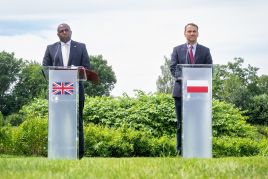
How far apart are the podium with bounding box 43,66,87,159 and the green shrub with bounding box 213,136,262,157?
9328mm

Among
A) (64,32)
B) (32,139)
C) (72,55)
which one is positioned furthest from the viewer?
(32,139)

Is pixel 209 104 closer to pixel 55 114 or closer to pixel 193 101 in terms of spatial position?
pixel 193 101

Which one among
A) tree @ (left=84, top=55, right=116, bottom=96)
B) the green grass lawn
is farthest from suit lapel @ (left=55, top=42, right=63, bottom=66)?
tree @ (left=84, top=55, right=116, bottom=96)

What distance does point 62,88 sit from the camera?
25.1 feet

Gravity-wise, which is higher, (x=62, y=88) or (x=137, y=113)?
(x=62, y=88)

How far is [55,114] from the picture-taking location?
25.2ft

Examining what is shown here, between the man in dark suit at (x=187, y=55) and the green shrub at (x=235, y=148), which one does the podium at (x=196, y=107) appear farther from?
the green shrub at (x=235, y=148)

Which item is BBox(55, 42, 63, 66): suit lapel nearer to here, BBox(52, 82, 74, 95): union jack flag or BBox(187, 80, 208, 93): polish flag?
BBox(52, 82, 74, 95): union jack flag

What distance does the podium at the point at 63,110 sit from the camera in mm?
7668

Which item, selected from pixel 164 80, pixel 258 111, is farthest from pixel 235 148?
pixel 164 80

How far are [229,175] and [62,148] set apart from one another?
342 centimetres

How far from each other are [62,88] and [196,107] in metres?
1.91

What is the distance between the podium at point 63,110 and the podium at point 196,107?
1.49 meters

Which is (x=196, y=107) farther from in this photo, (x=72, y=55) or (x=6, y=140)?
(x=6, y=140)
